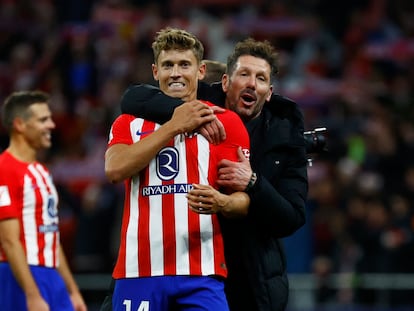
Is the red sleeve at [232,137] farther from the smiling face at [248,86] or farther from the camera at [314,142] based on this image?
the camera at [314,142]

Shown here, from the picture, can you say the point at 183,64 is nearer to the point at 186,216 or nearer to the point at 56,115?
the point at 186,216

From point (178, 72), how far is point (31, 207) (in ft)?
7.54

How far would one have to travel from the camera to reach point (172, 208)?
4.75 meters

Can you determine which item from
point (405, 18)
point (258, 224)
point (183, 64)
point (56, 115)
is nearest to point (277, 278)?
point (258, 224)

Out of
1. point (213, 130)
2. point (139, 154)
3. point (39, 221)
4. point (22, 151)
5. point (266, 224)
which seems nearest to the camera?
point (139, 154)

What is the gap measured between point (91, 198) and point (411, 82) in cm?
362

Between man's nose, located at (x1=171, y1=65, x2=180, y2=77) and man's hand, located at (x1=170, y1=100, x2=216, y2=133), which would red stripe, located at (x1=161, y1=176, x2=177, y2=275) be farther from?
man's nose, located at (x1=171, y1=65, x2=180, y2=77)

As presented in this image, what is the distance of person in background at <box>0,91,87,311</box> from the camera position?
6.58m

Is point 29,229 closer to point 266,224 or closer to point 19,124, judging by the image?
point 19,124

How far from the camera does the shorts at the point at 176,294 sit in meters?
4.70

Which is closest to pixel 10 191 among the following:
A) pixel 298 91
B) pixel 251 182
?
pixel 251 182

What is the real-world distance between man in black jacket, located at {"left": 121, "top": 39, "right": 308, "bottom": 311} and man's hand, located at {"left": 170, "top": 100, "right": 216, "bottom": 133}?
0.32 meters

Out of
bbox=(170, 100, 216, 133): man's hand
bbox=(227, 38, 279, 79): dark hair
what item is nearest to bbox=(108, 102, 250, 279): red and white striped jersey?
bbox=(170, 100, 216, 133): man's hand

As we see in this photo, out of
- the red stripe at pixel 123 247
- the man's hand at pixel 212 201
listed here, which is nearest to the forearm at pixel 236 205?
the man's hand at pixel 212 201
